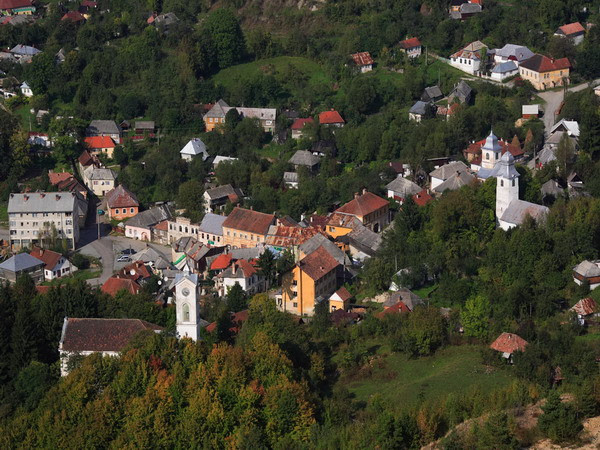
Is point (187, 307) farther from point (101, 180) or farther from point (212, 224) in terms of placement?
point (101, 180)

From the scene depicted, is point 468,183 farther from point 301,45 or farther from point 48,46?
point 48,46

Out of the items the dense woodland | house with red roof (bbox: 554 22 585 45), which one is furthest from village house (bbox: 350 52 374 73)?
house with red roof (bbox: 554 22 585 45)

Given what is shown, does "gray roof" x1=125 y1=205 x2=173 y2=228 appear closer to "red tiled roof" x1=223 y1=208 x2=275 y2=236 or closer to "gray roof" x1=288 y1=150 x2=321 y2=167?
"red tiled roof" x1=223 y1=208 x2=275 y2=236

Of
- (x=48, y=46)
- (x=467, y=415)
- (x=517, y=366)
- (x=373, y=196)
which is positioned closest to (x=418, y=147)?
(x=373, y=196)

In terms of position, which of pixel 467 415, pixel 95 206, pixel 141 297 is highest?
pixel 467 415

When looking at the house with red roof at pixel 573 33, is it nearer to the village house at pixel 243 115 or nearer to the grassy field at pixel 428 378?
the village house at pixel 243 115

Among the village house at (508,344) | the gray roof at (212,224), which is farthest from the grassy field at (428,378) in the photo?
the gray roof at (212,224)
